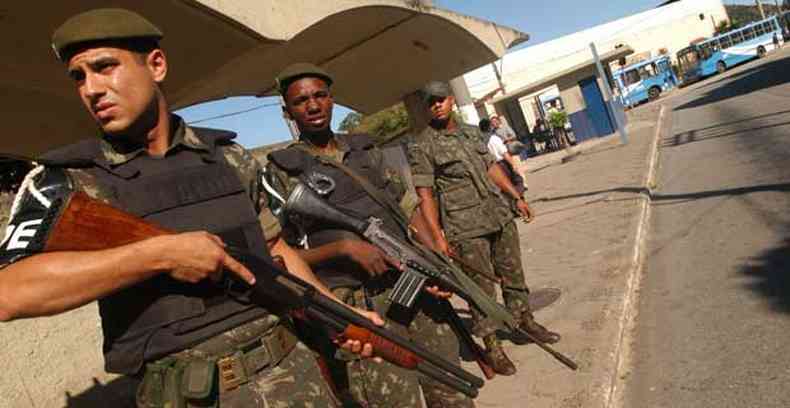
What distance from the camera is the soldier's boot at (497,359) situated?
139 inches

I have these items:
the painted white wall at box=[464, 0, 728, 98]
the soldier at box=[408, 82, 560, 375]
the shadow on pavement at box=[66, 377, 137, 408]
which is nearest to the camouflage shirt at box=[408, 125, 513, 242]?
the soldier at box=[408, 82, 560, 375]

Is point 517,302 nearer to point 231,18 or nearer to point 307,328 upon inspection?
point 307,328

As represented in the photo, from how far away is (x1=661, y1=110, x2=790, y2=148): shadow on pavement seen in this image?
10000mm

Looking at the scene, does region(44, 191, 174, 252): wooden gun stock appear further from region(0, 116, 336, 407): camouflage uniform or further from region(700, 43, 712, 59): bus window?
Result: region(700, 43, 712, 59): bus window

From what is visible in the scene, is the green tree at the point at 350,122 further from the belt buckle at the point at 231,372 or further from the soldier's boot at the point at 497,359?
the belt buckle at the point at 231,372

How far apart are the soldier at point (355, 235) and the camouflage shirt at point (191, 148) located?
62 cm

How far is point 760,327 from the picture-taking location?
3.24 meters

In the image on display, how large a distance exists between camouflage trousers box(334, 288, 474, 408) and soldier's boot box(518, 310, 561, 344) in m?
1.16

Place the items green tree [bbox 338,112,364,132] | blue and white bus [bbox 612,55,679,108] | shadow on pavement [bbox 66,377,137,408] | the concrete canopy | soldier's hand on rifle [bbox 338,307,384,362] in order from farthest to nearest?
green tree [bbox 338,112,364,132], blue and white bus [bbox 612,55,679,108], the concrete canopy, shadow on pavement [bbox 66,377,137,408], soldier's hand on rifle [bbox 338,307,384,362]

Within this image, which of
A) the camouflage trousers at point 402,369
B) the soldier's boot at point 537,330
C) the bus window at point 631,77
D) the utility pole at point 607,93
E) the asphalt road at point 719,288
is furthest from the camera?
the bus window at point 631,77

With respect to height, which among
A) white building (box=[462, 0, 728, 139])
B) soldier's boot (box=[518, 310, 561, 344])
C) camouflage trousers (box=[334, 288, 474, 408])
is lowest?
soldier's boot (box=[518, 310, 561, 344])

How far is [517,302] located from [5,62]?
4029mm

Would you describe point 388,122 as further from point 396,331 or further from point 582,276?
point 396,331

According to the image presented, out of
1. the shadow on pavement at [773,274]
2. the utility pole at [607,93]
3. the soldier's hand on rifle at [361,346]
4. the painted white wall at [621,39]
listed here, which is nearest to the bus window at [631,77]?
the painted white wall at [621,39]
